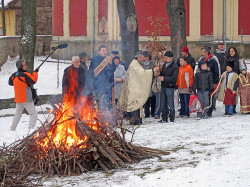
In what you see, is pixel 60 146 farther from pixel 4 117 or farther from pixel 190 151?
pixel 4 117

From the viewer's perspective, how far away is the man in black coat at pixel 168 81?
43.2 ft

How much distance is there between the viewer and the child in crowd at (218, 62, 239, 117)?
14.1 metres

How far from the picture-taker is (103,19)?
2984 centimetres

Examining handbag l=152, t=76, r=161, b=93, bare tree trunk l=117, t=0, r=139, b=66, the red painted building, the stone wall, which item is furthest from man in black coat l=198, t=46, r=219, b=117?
the stone wall

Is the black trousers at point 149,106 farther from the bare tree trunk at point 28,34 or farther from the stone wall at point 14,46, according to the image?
the stone wall at point 14,46

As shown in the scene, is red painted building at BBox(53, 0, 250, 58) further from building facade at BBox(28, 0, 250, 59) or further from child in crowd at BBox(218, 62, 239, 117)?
child in crowd at BBox(218, 62, 239, 117)

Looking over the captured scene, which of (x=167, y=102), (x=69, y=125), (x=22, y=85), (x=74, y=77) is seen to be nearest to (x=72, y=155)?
(x=69, y=125)

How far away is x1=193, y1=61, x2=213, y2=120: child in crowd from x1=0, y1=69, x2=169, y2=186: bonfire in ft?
16.5

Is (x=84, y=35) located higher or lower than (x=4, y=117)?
higher

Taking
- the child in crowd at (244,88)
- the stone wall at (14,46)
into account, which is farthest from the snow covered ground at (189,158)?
the stone wall at (14,46)

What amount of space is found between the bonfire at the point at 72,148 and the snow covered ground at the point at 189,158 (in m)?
0.24

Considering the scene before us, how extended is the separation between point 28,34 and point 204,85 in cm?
704

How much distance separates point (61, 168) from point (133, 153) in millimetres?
1219

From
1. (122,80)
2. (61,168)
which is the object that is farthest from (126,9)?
(61,168)
